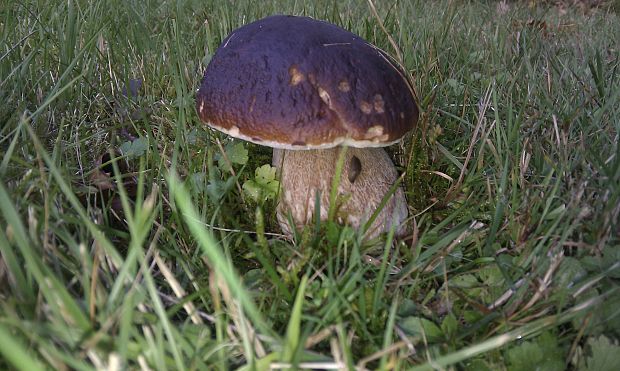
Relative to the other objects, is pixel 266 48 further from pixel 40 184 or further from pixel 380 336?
pixel 380 336

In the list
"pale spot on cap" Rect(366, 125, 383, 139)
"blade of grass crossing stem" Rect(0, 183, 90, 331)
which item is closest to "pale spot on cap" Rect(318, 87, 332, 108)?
"pale spot on cap" Rect(366, 125, 383, 139)

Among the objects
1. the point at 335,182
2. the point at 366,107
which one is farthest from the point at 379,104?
the point at 335,182

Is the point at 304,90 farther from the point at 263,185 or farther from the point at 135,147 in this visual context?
the point at 135,147

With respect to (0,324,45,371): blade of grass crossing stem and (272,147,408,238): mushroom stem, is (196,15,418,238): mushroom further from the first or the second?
(0,324,45,371): blade of grass crossing stem

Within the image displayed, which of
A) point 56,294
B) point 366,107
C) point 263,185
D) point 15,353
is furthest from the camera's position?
point 263,185

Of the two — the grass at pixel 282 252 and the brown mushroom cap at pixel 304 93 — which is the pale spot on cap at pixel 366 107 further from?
the grass at pixel 282 252

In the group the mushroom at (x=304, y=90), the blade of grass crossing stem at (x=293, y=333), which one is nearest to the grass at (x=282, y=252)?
the blade of grass crossing stem at (x=293, y=333)
